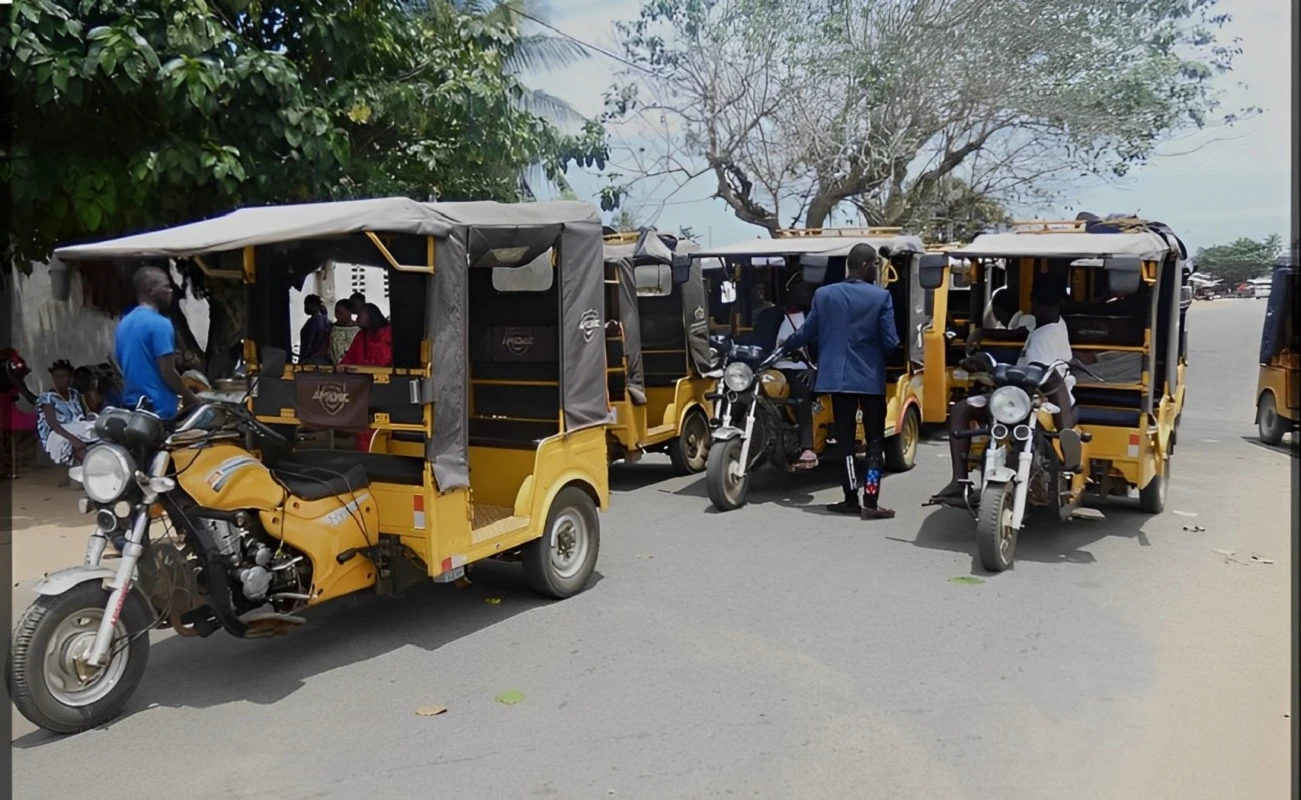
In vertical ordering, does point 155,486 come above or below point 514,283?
below

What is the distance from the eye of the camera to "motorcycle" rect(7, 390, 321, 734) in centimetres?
446

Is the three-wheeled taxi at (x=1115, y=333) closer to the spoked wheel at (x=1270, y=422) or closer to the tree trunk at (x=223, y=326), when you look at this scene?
the spoked wheel at (x=1270, y=422)

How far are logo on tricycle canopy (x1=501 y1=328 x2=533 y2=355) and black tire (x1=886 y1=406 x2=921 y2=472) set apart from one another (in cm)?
470

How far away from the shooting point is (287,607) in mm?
5234

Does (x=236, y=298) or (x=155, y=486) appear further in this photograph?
(x=236, y=298)

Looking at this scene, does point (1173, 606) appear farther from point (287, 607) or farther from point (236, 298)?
point (236, 298)

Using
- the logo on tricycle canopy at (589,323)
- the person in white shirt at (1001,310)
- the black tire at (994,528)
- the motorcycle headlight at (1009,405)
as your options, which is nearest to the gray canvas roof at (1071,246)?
the motorcycle headlight at (1009,405)

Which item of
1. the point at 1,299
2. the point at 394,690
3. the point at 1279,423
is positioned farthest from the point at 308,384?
A: the point at 1279,423

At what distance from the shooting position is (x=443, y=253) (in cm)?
536

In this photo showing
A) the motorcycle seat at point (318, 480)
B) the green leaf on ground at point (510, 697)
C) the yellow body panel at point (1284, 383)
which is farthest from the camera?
the yellow body panel at point (1284, 383)

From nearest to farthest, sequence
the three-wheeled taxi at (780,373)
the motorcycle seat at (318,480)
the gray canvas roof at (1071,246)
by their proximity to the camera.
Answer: the motorcycle seat at (318,480) → the gray canvas roof at (1071,246) → the three-wheeled taxi at (780,373)

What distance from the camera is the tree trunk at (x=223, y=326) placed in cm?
893

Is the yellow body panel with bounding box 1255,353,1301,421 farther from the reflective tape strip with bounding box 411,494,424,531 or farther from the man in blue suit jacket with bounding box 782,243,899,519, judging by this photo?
the reflective tape strip with bounding box 411,494,424,531

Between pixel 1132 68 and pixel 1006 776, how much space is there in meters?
18.3
